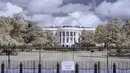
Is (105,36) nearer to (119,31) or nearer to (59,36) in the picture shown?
(119,31)

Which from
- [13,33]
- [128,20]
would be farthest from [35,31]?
[128,20]

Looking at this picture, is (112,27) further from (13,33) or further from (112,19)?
(13,33)

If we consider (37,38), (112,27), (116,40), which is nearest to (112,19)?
(112,27)

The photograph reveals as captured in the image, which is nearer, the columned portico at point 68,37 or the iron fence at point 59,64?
the iron fence at point 59,64

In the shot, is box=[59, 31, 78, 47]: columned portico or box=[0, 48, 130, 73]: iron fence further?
box=[59, 31, 78, 47]: columned portico

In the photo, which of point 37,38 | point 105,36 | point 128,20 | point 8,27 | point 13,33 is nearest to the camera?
point 8,27

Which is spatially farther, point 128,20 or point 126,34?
point 128,20

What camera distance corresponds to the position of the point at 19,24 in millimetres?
65750

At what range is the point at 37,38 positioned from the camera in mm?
84062

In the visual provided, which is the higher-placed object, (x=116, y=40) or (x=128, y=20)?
(x=128, y=20)

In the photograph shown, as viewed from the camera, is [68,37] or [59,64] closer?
[59,64]

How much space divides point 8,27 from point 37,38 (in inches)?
889

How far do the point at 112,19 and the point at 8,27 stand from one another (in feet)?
86.2

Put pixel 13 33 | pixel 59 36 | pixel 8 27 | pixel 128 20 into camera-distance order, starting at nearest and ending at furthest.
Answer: pixel 8 27 → pixel 13 33 → pixel 128 20 → pixel 59 36
